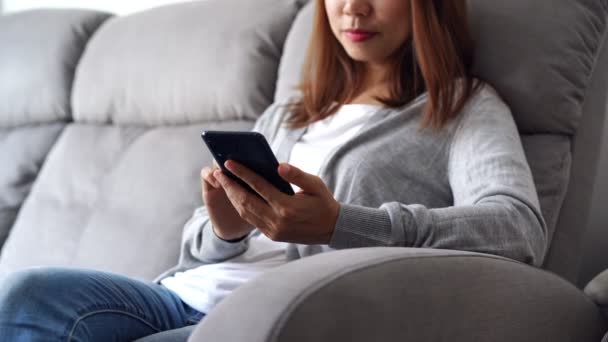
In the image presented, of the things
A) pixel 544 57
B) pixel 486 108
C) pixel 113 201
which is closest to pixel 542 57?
pixel 544 57

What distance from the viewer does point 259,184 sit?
0.86 m

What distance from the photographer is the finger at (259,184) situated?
33.4 inches

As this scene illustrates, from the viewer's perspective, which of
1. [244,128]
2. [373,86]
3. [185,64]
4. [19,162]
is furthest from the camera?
[19,162]

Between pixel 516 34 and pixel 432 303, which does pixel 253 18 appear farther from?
pixel 432 303

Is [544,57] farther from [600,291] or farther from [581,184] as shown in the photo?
[600,291]

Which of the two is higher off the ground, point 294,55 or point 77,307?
point 294,55

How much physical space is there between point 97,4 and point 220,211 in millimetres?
1606

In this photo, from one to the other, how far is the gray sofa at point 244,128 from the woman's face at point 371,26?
0.14 meters

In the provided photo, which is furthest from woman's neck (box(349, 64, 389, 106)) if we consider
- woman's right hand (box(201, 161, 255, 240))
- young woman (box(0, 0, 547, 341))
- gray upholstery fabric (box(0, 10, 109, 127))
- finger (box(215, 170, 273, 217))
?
gray upholstery fabric (box(0, 10, 109, 127))

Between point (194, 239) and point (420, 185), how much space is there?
361mm

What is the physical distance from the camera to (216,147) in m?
0.84

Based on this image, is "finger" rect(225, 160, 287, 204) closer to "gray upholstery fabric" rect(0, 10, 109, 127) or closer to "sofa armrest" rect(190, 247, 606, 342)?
"sofa armrest" rect(190, 247, 606, 342)

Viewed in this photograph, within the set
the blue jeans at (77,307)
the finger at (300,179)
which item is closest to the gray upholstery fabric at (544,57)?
the finger at (300,179)

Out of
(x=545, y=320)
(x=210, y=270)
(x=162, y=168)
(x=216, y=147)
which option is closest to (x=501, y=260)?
(x=545, y=320)
